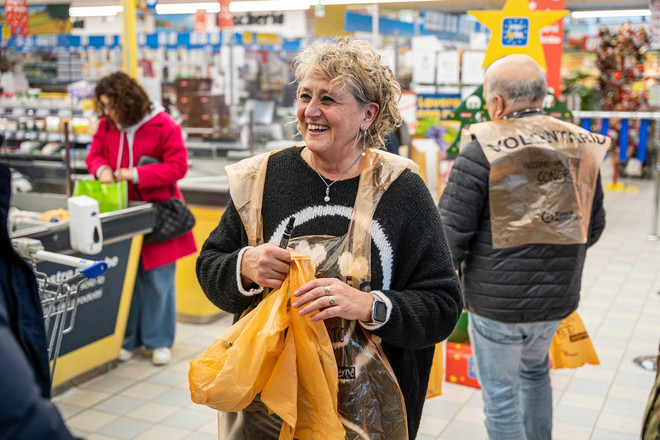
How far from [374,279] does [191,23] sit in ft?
55.4

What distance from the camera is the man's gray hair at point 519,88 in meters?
2.46

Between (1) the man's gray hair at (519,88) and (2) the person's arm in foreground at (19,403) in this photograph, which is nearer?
(2) the person's arm in foreground at (19,403)

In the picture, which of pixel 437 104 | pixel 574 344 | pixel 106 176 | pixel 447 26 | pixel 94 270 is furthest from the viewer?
pixel 447 26

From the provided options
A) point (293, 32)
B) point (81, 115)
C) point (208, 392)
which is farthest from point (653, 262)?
point (293, 32)

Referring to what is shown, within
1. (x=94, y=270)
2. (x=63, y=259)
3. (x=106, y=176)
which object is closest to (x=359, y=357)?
(x=94, y=270)

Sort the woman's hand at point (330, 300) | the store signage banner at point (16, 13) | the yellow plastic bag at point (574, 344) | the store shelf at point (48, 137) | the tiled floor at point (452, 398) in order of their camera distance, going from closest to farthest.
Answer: the woman's hand at point (330, 300) < the yellow plastic bag at point (574, 344) < the tiled floor at point (452, 398) < the store signage banner at point (16, 13) < the store shelf at point (48, 137)

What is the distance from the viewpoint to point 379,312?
162 cm

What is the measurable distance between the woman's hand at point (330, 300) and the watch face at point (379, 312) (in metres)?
0.02

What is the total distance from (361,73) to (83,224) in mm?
Result: 2064

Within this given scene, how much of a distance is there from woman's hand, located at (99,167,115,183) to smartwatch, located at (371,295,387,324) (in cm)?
280

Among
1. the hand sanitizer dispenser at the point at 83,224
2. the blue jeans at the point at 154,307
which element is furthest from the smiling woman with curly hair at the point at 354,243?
the blue jeans at the point at 154,307

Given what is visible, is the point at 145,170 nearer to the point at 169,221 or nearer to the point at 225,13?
the point at 169,221

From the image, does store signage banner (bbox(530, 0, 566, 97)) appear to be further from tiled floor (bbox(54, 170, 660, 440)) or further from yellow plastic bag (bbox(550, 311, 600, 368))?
yellow plastic bag (bbox(550, 311, 600, 368))

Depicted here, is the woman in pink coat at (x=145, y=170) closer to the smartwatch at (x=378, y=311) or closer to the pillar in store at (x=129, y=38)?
the pillar in store at (x=129, y=38)
